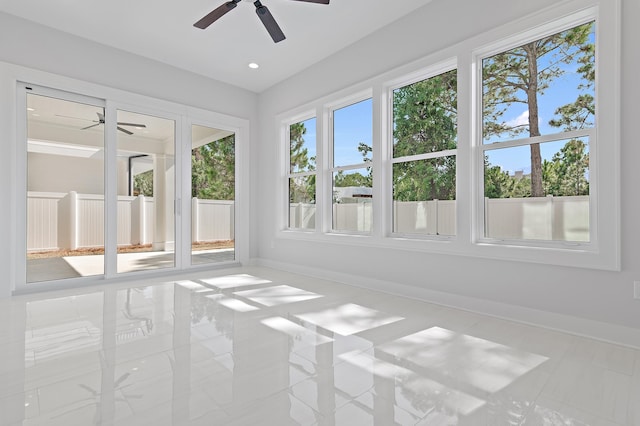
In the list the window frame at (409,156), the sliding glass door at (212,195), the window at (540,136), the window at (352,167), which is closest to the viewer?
the window at (540,136)

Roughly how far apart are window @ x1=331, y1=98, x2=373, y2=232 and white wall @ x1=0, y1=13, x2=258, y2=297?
2.38 meters

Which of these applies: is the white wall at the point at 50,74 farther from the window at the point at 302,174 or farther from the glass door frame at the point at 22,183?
the window at the point at 302,174

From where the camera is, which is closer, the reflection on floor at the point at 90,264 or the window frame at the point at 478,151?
the window frame at the point at 478,151

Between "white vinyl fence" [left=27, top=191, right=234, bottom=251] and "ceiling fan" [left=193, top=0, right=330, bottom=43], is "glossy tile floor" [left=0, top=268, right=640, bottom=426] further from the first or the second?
"ceiling fan" [left=193, top=0, right=330, bottom=43]

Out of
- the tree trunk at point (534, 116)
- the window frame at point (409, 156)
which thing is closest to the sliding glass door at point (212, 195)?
the window frame at point (409, 156)

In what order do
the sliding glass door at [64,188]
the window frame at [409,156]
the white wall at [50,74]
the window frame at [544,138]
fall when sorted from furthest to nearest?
the sliding glass door at [64,188]
the white wall at [50,74]
the window frame at [409,156]
the window frame at [544,138]

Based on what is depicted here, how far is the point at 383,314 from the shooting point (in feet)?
9.48

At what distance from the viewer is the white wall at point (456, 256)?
223 centimetres

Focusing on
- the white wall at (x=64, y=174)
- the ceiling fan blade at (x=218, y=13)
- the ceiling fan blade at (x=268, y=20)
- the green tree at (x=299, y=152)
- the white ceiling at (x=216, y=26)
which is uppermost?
the white ceiling at (x=216, y=26)

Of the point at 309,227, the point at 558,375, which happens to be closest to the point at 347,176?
the point at 309,227

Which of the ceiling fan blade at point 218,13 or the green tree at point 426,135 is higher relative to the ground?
the ceiling fan blade at point 218,13

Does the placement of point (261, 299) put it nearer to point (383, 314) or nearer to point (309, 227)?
point (383, 314)

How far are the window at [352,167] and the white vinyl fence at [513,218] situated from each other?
162 millimetres

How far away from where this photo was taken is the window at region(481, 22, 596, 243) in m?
2.54
